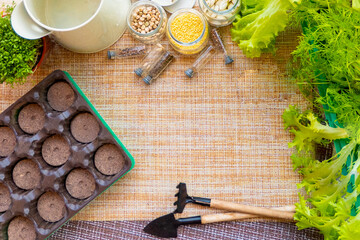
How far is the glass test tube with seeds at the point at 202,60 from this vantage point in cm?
119

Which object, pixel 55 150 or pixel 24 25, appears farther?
pixel 55 150

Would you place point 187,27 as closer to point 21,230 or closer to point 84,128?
point 84,128

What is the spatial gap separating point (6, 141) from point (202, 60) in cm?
64

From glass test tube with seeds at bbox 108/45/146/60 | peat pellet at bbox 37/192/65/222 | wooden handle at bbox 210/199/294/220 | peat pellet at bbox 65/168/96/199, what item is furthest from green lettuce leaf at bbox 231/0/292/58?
peat pellet at bbox 37/192/65/222

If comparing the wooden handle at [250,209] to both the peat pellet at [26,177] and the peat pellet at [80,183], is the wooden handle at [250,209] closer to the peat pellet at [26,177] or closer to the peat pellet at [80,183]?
the peat pellet at [80,183]

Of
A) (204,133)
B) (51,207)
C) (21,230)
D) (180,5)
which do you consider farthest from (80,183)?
(180,5)

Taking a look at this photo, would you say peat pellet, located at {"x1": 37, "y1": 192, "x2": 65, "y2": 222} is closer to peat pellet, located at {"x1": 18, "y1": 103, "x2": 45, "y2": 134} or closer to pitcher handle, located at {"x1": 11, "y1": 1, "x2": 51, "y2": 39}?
peat pellet, located at {"x1": 18, "y1": 103, "x2": 45, "y2": 134}

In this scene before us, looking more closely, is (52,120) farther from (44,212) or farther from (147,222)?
(147,222)

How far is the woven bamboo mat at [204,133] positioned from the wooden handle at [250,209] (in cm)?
3

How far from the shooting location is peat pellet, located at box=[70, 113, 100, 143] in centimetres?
116

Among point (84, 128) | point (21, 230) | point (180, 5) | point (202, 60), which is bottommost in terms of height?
point (21, 230)

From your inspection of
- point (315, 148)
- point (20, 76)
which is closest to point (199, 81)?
point (315, 148)

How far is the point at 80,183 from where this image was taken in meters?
1.16

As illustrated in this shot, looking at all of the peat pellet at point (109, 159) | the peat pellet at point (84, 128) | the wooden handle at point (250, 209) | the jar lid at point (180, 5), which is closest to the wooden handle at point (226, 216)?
the wooden handle at point (250, 209)
